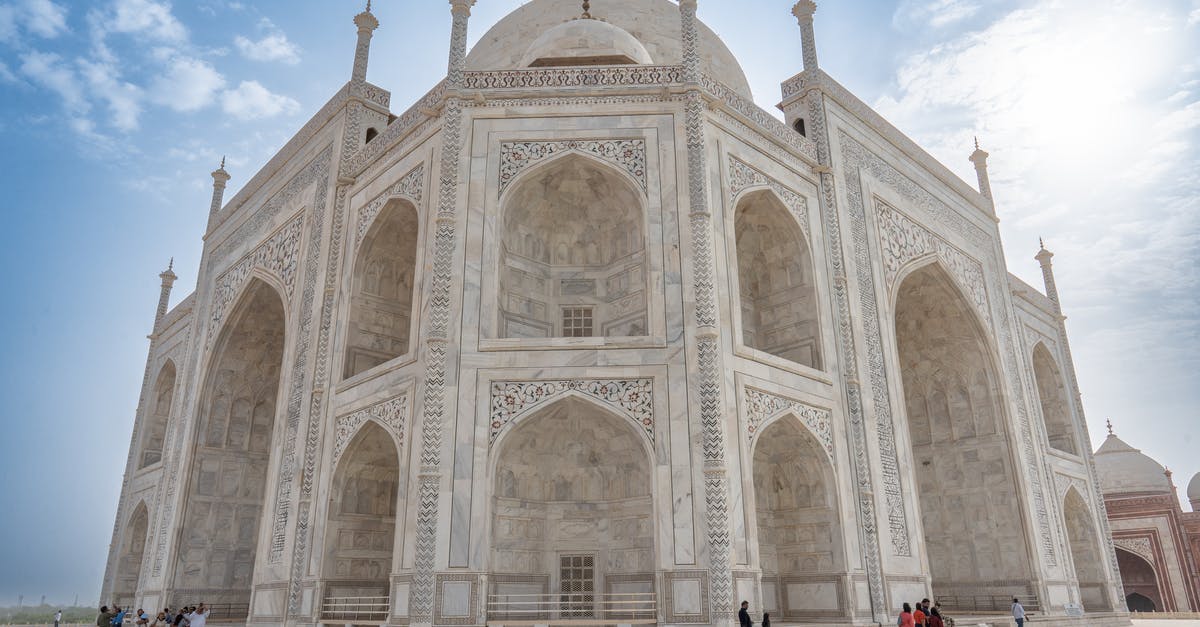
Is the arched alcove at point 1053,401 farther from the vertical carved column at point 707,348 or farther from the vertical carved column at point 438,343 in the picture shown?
the vertical carved column at point 438,343

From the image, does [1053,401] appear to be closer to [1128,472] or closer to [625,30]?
[1128,472]

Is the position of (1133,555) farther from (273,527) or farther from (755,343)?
(273,527)

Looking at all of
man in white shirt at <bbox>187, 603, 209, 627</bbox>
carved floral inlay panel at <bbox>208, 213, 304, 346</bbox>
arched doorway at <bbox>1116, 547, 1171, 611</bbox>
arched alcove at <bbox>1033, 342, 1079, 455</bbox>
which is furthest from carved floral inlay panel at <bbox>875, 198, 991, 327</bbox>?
arched doorway at <bbox>1116, 547, 1171, 611</bbox>

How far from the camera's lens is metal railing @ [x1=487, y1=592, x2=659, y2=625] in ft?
31.7

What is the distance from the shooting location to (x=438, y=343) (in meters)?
10.0

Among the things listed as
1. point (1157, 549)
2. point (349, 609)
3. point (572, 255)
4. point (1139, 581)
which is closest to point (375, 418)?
point (349, 609)

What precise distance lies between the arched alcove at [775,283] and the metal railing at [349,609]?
605cm

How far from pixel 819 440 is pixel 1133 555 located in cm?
1755

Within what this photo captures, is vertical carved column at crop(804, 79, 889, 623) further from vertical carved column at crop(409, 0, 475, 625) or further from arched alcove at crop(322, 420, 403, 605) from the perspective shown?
arched alcove at crop(322, 420, 403, 605)

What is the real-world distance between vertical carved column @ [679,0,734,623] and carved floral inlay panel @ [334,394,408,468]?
363 centimetres

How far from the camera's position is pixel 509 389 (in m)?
9.93

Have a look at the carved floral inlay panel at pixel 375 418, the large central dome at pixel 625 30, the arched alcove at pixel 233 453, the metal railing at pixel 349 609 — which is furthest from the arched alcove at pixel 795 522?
the arched alcove at pixel 233 453

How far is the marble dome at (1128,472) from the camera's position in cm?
2475

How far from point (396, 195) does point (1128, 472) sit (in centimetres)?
2350
